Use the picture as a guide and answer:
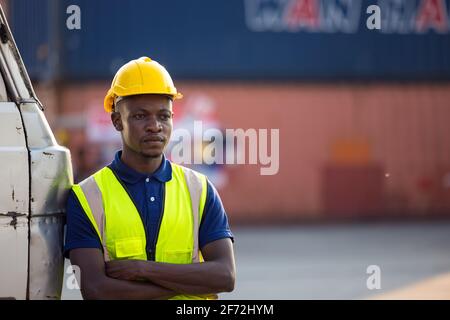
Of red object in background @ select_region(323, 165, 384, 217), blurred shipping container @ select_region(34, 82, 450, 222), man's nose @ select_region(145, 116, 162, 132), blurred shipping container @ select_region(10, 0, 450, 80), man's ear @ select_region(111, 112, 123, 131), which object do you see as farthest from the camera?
red object in background @ select_region(323, 165, 384, 217)

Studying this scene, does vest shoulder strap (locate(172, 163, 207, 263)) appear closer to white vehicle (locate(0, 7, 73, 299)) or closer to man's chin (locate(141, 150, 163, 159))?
man's chin (locate(141, 150, 163, 159))

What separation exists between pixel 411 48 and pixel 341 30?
1945mm

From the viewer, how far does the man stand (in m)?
3.59

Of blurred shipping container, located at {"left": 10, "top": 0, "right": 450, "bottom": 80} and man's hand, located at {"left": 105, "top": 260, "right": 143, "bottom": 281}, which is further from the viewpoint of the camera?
blurred shipping container, located at {"left": 10, "top": 0, "right": 450, "bottom": 80}

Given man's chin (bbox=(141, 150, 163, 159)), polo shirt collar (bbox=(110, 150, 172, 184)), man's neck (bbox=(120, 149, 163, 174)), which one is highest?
man's chin (bbox=(141, 150, 163, 159))

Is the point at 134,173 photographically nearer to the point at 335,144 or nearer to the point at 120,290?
the point at 120,290

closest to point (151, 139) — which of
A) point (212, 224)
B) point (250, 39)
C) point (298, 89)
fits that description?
point (212, 224)

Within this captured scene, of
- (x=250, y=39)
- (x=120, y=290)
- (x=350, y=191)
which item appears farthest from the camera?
(x=350, y=191)

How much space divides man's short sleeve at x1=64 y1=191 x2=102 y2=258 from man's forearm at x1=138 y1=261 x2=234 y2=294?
0.76 ft

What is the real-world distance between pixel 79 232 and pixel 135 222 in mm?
227

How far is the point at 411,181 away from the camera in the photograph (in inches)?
930

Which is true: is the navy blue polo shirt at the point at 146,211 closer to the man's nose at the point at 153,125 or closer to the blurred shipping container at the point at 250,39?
the man's nose at the point at 153,125

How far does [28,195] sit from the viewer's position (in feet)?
11.2

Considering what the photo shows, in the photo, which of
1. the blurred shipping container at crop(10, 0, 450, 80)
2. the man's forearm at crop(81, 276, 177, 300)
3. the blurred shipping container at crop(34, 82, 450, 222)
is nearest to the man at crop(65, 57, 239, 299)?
the man's forearm at crop(81, 276, 177, 300)
